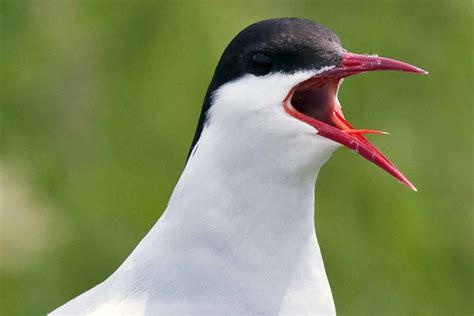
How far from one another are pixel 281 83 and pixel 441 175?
7.62 ft

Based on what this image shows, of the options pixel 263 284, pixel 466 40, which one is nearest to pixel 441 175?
pixel 466 40

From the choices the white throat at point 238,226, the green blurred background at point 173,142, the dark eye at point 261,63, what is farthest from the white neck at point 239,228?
the green blurred background at point 173,142

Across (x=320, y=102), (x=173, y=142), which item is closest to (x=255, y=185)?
(x=320, y=102)

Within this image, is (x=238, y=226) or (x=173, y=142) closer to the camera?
(x=238, y=226)

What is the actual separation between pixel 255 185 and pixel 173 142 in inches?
83.8

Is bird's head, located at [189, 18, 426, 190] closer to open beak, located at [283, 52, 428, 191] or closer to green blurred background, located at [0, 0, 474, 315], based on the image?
open beak, located at [283, 52, 428, 191]

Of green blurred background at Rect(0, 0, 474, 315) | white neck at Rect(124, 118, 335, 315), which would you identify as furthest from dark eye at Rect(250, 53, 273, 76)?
green blurred background at Rect(0, 0, 474, 315)

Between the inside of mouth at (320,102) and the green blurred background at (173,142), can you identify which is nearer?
the inside of mouth at (320,102)

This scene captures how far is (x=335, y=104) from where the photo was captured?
2.69m

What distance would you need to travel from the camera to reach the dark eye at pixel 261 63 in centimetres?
261

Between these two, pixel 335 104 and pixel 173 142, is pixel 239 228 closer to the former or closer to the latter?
pixel 335 104

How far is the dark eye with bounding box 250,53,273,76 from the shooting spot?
2605 millimetres

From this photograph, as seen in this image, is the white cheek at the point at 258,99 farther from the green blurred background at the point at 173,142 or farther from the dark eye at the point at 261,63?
the green blurred background at the point at 173,142

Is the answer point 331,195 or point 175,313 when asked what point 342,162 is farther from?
point 175,313
